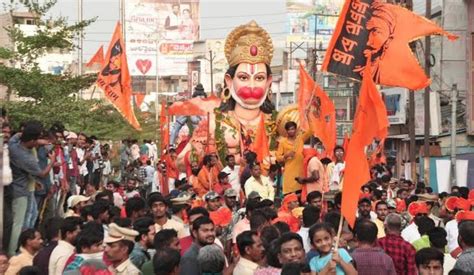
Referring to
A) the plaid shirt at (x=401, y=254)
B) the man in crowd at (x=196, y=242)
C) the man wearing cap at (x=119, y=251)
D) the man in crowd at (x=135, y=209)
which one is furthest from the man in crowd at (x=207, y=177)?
the man wearing cap at (x=119, y=251)

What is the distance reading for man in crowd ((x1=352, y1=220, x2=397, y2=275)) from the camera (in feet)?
28.3

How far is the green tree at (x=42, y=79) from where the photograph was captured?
23.3 metres

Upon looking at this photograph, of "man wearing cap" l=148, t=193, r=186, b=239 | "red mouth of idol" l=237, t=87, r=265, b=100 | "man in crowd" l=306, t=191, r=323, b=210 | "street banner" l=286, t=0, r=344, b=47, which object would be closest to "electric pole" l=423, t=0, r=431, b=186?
"red mouth of idol" l=237, t=87, r=265, b=100

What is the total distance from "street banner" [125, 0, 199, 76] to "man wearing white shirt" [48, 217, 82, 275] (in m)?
74.8

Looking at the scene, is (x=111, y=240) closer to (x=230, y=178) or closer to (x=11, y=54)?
(x=230, y=178)

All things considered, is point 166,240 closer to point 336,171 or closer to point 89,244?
point 89,244

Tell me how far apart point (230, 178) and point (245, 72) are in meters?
8.62

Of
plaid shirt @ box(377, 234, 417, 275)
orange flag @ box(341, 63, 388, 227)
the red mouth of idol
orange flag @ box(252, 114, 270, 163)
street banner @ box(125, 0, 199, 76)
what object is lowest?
plaid shirt @ box(377, 234, 417, 275)

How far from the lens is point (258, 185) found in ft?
52.2

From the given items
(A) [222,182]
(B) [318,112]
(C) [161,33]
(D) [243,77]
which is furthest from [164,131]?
(C) [161,33]

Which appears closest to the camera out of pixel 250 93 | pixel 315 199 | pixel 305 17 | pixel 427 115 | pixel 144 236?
pixel 144 236

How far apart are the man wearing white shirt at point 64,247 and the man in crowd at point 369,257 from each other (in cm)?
219

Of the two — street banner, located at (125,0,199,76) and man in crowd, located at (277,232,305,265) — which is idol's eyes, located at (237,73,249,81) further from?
street banner, located at (125,0,199,76)

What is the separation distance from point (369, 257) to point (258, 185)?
23.9 ft
